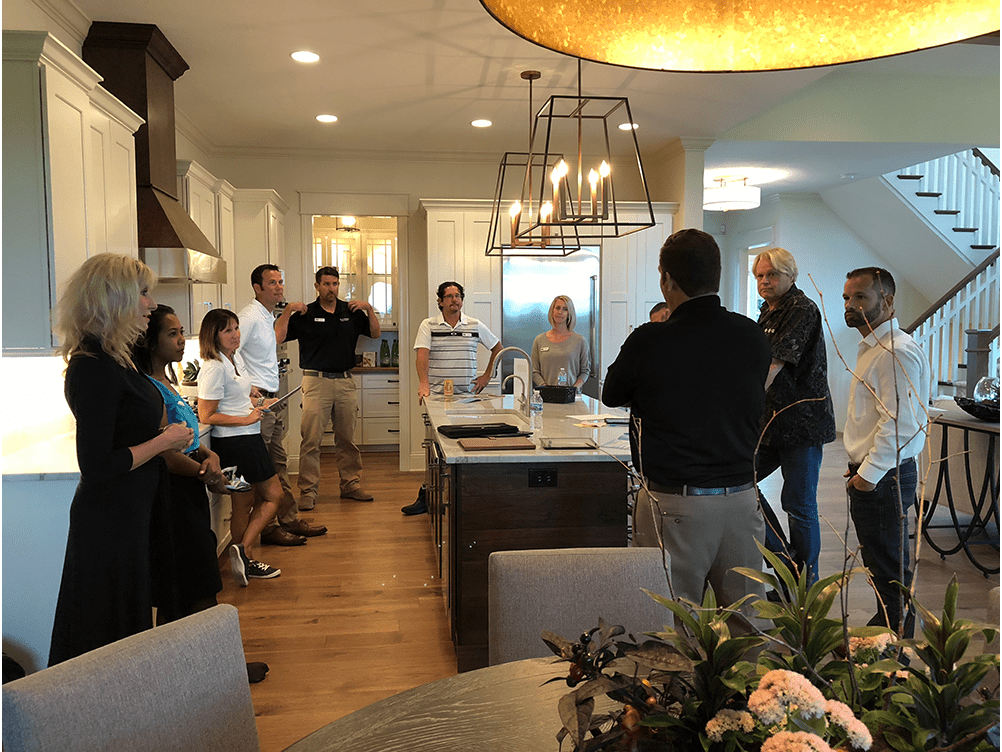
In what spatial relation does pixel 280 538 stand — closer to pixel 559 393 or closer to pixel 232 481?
pixel 232 481

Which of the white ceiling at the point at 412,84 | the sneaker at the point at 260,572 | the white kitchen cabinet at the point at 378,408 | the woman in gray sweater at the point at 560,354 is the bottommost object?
the sneaker at the point at 260,572

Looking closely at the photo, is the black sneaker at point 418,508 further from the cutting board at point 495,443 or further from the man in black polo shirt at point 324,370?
the cutting board at point 495,443

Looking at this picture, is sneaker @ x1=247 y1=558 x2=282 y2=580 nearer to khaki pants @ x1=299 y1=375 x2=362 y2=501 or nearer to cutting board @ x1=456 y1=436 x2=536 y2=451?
khaki pants @ x1=299 y1=375 x2=362 y2=501

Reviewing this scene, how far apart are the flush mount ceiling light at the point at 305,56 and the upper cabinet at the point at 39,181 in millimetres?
1366

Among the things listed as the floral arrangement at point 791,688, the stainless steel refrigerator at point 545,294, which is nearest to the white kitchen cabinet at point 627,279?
the stainless steel refrigerator at point 545,294

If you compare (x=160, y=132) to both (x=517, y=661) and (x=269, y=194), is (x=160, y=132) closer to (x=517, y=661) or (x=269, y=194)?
(x=269, y=194)

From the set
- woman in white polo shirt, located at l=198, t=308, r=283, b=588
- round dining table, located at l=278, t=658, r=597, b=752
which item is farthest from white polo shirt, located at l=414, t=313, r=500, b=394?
round dining table, located at l=278, t=658, r=597, b=752

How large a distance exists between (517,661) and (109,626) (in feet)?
4.48

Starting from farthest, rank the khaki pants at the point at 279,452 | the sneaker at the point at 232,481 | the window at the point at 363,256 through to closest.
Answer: the window at the point at 363,256, the khaki pants at the point at 279,452, the sneaker at the point at 232,481

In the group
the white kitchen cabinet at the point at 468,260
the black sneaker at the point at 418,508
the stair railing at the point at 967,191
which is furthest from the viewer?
the stair railing at the point at 967,191

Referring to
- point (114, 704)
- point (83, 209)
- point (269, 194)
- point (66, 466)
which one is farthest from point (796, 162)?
point (114, 704)

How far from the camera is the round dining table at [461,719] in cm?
119

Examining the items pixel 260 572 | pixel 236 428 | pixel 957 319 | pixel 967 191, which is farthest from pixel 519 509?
pixel 967 191

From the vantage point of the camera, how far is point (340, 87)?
4801 millimetres
